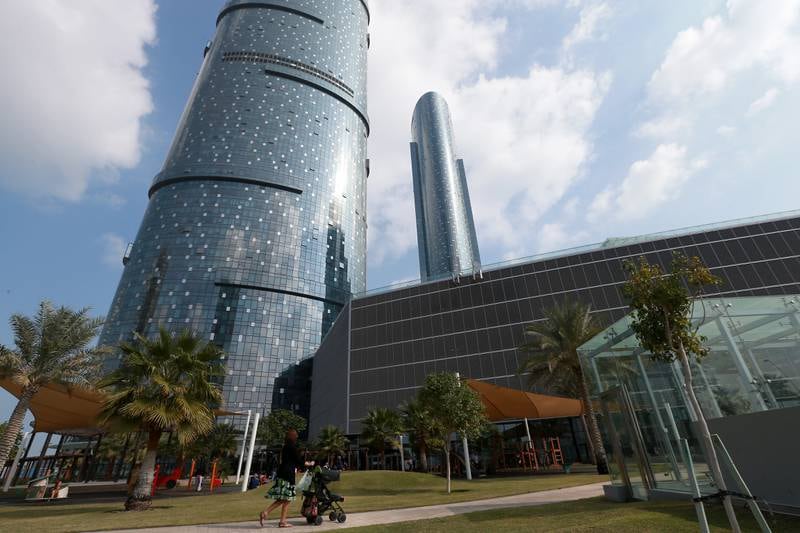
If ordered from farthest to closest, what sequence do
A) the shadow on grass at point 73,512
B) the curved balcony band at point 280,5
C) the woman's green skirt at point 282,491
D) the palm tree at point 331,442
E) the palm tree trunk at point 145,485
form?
the curved balcony band at point 280,5 < the palm tree at point 331,442 < the palm tree trunk at point 145,485 < the shadow on grass at point 73,512 < the woman's green skirt at point 282,491

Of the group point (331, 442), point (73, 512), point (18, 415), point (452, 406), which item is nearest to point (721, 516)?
point (452, 406)

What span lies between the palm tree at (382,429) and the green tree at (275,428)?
25.2m

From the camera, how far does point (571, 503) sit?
11289mm

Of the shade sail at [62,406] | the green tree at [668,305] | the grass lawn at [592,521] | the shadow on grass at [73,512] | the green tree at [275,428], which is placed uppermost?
the green tree at [275,428]

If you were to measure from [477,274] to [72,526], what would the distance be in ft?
Answer: 155

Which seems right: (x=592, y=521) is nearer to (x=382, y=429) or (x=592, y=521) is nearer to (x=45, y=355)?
(x=45, y=355)

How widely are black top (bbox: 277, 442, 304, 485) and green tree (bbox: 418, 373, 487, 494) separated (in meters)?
13.2

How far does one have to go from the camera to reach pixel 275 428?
206ft

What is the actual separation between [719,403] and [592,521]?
4.27 metres

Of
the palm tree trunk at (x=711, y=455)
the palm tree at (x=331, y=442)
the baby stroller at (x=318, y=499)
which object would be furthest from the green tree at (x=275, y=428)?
the palm tree trunk at (x=711, y=455)

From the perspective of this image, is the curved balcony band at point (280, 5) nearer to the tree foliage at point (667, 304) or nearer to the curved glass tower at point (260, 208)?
the curved glass tower at point (260, 208)

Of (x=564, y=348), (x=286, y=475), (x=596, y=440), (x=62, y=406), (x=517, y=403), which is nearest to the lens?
(x=286, y=475)

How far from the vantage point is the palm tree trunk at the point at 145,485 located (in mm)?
14906

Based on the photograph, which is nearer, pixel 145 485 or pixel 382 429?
pixel 145 485
